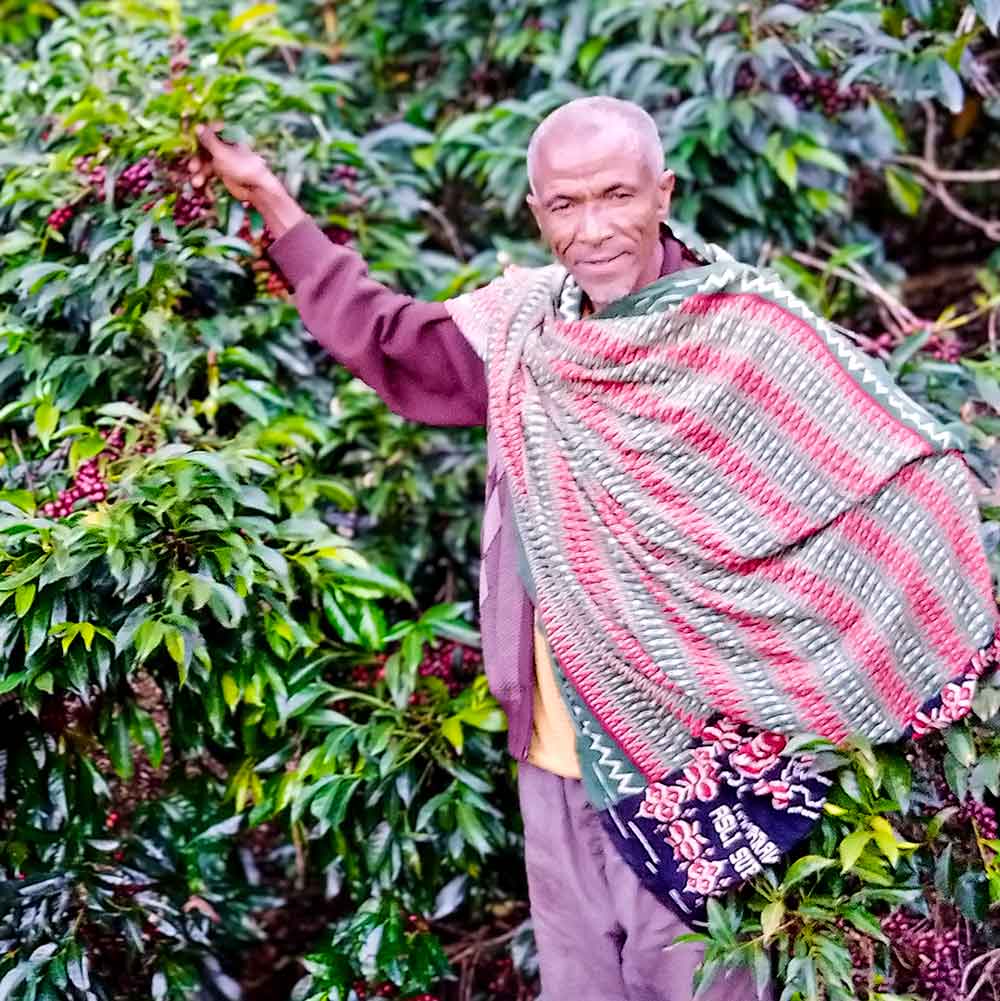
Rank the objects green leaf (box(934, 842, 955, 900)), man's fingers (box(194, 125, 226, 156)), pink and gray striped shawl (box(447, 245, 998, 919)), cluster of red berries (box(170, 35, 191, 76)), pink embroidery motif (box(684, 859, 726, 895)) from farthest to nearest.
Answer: cluster of red berries (box(170, 35, 191, 76))
man's fingers (box(194, 125, 226, 156))
green leaf (box(934, 842, 955, 900))
pink embroidery motif (box(684, 859, 726, 895))
pink and gray striped shawl (box(447, 245, 998, 919))

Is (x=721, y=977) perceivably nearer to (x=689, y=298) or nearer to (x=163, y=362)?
(x=689, y=298)

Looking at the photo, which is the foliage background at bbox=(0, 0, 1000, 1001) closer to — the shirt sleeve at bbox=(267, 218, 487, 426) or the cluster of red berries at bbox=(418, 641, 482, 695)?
the cluster of red berries at bbox=(418, 641, 482, 695)

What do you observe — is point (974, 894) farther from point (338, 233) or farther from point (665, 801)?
point (338, 233)

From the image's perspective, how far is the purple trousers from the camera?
1.64m

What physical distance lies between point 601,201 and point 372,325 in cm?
36

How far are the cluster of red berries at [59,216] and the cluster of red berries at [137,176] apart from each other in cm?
10

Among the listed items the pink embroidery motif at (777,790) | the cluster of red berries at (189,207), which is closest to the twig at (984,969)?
the pink embroidery motif at (777,790)

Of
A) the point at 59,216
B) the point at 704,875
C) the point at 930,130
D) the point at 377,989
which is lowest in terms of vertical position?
the point at 377,989

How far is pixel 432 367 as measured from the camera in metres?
1.74

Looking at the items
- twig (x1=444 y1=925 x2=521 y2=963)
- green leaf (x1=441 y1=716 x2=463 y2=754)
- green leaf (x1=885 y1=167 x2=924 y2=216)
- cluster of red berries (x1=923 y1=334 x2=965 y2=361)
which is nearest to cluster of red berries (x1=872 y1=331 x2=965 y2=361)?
cluster of red berries (x1=923 y1=334 x2=965 y2=361)

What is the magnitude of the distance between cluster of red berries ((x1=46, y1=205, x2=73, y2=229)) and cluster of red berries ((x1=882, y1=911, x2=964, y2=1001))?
1675mm

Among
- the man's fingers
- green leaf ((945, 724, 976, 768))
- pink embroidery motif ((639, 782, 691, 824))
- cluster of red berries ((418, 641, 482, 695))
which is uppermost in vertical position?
the man's fingers

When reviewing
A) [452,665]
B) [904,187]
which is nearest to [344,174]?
[452,665]

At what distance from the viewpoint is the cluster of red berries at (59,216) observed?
7.25 ft
